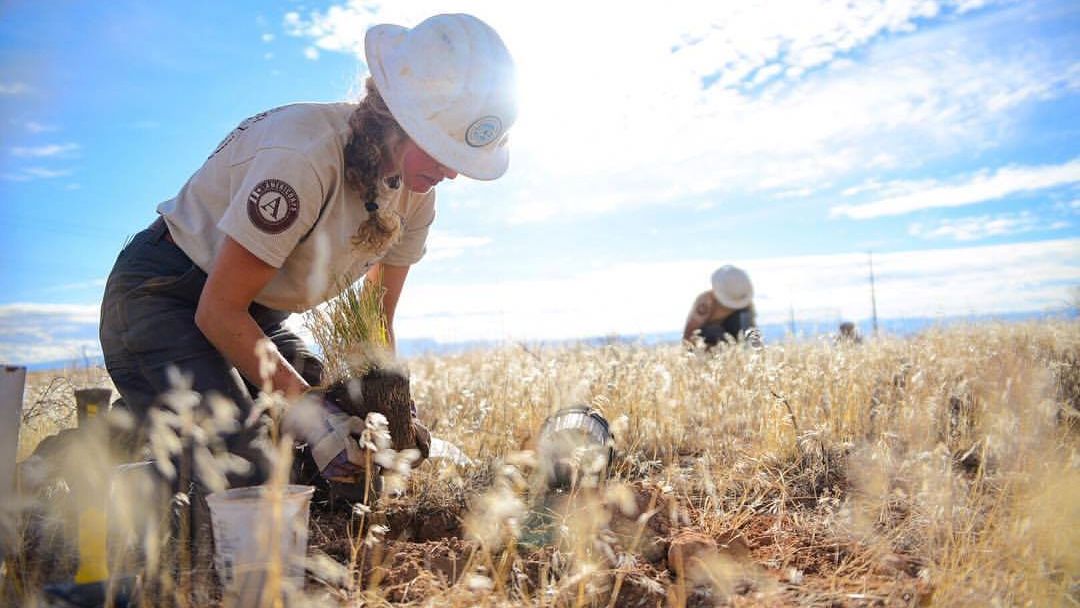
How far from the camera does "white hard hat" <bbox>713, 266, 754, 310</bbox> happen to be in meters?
8.72

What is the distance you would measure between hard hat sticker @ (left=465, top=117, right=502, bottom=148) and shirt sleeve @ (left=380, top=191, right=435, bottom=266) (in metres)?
0.83

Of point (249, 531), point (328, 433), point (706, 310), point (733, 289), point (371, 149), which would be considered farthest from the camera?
point (706, 310)

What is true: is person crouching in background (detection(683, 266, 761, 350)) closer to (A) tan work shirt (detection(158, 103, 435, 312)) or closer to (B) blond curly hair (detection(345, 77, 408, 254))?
(A) tan work shirt (detection(158, 103, 435, 312))

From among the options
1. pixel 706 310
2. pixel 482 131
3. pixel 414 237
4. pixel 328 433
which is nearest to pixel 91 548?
pixel 328 433

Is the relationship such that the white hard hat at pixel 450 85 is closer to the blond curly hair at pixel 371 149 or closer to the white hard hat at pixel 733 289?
the blond curly hair at pixel 371 149

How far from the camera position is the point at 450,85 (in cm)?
259

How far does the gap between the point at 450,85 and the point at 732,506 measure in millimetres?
1826

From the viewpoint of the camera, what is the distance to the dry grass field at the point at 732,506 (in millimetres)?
1961

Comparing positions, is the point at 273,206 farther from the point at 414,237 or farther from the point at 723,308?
the point at 723,308

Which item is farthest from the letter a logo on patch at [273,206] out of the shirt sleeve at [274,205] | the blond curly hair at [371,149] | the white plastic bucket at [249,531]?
the white plastic bucket at [249,531]

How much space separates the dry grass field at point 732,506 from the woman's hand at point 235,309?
2.15 feet

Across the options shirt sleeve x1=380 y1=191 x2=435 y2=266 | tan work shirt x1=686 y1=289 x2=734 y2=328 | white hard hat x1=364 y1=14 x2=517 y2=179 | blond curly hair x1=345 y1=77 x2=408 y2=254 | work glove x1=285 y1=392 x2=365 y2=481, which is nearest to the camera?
work glove x1=285 y1=392 x2=365 y2=481

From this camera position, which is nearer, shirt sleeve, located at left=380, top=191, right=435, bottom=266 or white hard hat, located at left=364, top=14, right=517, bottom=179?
white hard hat, located at left=364, top=14, right=517, bottom=179

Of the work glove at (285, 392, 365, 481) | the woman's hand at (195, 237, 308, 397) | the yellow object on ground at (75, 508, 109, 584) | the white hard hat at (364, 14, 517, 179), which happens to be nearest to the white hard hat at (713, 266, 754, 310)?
the white hard hat at (364, 14, 517, 179)
